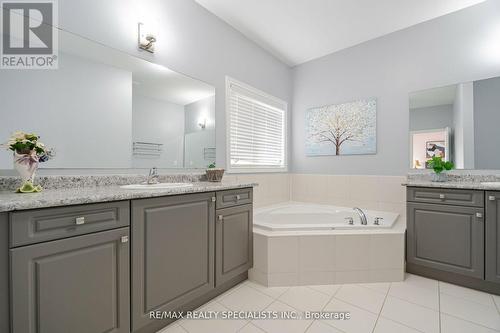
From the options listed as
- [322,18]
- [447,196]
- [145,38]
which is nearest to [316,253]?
[447,196]

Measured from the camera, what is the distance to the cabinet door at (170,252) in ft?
4.01

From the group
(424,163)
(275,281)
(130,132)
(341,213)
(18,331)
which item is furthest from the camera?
(341,213)

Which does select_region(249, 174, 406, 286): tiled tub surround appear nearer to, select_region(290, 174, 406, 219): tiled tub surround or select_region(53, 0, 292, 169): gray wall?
select_region(290, 174, 406, 219): tiled tub surround

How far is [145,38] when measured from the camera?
1771 millimetres

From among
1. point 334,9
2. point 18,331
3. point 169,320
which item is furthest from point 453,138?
point 18,331

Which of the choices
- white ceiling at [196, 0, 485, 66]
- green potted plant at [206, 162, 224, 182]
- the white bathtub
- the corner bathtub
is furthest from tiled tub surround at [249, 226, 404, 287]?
white ceiling at [196, 0, 485, 66]

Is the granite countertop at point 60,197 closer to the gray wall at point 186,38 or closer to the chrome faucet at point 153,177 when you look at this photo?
the chrome faucet at point 153,177

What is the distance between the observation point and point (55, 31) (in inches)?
54.5

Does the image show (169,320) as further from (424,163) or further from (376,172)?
(424,163)

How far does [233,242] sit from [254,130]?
1.58 metres

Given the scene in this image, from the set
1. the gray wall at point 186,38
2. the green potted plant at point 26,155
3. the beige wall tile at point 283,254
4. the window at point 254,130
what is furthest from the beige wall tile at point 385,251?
the green potted plant at point 26,155

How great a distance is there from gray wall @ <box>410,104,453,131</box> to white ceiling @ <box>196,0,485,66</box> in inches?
38.9

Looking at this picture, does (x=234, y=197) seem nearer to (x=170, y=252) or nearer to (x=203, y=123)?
(x=170, y=252)

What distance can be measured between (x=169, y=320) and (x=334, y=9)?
10.1ft
